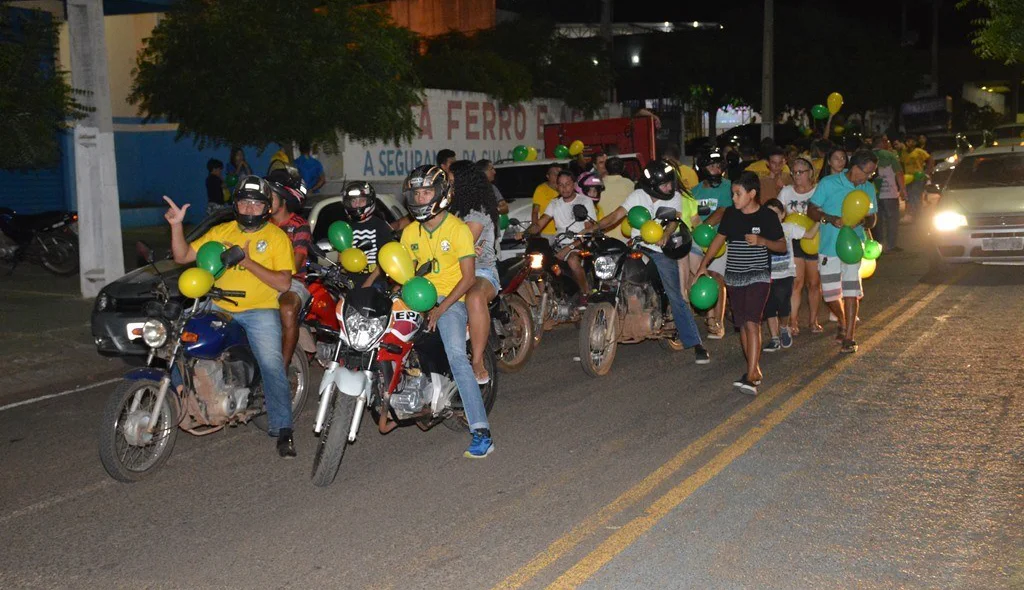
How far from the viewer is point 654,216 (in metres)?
10.3

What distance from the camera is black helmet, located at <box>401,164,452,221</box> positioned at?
7.03 meters

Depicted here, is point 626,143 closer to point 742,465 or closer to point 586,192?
point 586,192

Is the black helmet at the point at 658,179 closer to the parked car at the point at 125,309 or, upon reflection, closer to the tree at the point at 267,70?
the parked car at the point at 125,309

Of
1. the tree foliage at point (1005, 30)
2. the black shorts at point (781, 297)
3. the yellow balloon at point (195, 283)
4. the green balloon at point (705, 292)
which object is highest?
the tree foliage at point (1005, 30)

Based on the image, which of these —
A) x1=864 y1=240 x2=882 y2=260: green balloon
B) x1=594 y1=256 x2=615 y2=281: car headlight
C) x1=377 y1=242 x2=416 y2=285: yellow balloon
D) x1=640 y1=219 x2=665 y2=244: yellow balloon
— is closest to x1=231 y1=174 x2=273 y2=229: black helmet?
x1=377 y1=242 x2=416 y2=285: yellow balloon

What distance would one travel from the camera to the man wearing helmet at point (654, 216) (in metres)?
10.4

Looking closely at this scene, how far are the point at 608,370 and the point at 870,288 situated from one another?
6409 millimetres

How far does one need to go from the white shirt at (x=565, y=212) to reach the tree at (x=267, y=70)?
6658mm

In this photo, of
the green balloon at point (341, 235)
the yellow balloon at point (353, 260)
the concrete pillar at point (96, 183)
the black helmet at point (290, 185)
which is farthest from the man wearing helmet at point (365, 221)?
the concrete pillar at point (96, 183)

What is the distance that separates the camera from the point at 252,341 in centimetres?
728

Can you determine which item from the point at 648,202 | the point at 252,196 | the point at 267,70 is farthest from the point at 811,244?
the point at 267,70

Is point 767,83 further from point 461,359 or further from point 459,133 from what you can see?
point 461,359

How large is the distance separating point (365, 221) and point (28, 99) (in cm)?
452

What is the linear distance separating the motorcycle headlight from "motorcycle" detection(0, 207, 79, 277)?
1111 cm
